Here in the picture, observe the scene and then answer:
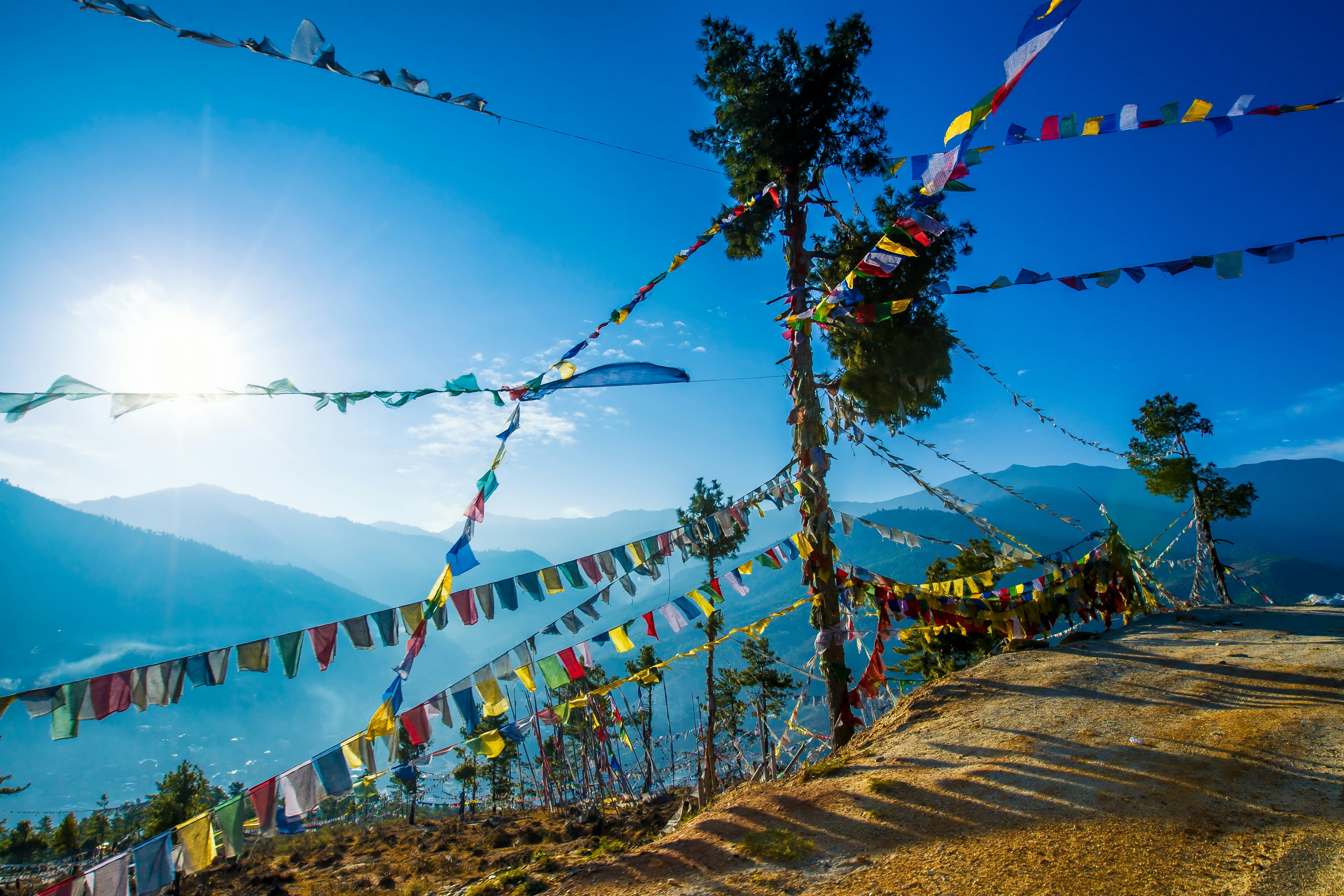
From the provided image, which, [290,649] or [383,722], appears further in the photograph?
[290,649]

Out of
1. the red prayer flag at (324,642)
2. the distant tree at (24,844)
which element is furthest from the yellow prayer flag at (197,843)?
the distant tree at (24,844)

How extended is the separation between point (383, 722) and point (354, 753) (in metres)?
0.59

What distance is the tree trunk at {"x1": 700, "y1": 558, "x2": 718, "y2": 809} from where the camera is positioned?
12.5m

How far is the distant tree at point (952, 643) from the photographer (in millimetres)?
19609

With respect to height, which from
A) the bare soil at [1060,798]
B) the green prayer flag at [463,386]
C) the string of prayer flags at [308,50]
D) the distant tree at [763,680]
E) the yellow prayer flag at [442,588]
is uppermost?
the string of prayer flags at [308,50]

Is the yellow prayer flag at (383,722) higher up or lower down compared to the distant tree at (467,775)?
higher up

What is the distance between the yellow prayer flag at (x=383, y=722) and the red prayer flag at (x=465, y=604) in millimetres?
1467

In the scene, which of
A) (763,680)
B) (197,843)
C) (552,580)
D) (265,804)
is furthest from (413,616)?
(763,680)

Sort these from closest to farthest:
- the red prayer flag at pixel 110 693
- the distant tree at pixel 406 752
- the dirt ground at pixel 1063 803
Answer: the dirt ground at pixel 1063 803
the red prayer flag at pixel 110 693
the distant tree at pixel 406 752

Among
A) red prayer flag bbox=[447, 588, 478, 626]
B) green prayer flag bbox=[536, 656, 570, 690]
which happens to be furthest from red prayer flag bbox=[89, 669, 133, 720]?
green prayer flag bbox=[536, 656, 570, 690]

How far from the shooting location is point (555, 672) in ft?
27.7

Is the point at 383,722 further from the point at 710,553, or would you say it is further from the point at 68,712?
the point at 710,553

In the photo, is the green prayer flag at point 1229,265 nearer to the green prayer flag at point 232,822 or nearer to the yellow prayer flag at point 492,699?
the yellow prayer flag at point 492,699

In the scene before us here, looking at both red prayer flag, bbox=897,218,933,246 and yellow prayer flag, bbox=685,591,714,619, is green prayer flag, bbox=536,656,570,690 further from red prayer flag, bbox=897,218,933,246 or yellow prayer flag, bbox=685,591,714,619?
red prayer flag, bbox=897,218,933,246
